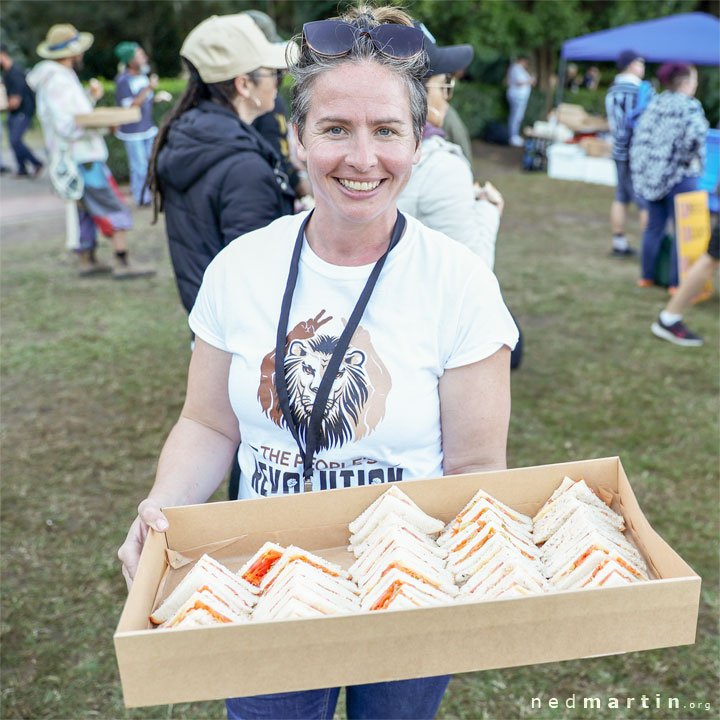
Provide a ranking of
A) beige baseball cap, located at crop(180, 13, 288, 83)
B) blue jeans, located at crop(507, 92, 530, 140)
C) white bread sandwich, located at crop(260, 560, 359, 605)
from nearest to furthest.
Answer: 1. white bread sandwich, located at crop(260, 560, 359, 605)
2. beige baseball cap, located at crop(180, 13, 288, 83)
3. blue jeans, located at crop(507, 92, 530, 140)

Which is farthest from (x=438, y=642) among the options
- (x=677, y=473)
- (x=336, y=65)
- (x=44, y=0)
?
(x=44, y=0)

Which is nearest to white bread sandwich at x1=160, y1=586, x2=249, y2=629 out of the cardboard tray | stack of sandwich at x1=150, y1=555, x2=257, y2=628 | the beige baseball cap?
stack of sandwich at x1=150, y1=555, x2=257, y2=628

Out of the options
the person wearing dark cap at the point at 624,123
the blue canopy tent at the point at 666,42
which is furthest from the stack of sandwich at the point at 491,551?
the blue canopy tent at the point at 666,42

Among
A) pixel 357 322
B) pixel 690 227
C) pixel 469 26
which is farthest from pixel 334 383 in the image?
pixel 469 26

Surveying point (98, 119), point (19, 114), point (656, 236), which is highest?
point (98, 119)

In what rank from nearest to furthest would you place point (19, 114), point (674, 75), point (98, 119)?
point (674, 75), point (98, 119), point (19, 114)

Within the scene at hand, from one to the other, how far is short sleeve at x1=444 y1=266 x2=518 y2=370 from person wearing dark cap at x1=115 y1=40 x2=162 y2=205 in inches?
395

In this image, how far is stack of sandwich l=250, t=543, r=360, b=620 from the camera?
1458 millimetres

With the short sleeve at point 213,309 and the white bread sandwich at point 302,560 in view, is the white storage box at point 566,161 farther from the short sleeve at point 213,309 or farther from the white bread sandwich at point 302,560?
the white bread sandwich at point 302,560

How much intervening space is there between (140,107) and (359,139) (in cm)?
1037

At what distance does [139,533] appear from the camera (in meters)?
1.73

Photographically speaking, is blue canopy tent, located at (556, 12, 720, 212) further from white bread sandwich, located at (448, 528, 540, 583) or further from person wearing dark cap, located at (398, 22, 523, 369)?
white bread sandwich, located at (448, 528, 540, 583)

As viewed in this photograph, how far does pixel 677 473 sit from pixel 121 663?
4.07m

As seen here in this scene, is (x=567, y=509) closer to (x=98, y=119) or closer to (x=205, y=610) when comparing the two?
(x=205, y=610)
